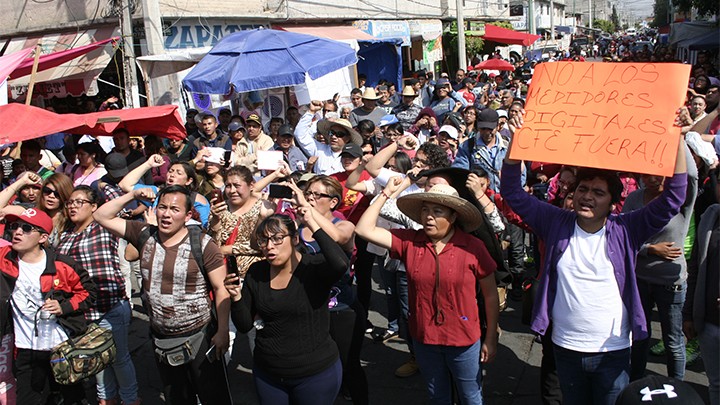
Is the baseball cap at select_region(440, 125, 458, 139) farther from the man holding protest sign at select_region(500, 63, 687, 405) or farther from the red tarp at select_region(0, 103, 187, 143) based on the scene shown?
the man holding protest sign at select_region(500, 63, 687, 405)

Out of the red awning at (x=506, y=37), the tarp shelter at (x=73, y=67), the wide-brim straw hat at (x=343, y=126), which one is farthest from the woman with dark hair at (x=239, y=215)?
the red awning at (x=506, y=37)

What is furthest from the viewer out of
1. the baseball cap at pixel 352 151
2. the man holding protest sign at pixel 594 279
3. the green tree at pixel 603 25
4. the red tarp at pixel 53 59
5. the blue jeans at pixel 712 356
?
the green tree at pixel 603 25

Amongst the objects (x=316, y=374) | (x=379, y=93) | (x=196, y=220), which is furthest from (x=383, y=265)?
(x=379, y=93)

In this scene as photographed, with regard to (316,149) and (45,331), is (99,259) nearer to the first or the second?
(45,331)

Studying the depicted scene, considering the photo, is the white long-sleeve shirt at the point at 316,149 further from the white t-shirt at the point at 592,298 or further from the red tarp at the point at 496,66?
the red tarp at the point at 496,66

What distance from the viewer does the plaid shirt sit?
4.39 meters

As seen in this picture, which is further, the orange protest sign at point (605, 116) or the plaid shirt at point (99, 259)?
the plaid shirt at point (99, 259)

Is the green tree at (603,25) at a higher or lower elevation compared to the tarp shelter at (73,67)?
lower

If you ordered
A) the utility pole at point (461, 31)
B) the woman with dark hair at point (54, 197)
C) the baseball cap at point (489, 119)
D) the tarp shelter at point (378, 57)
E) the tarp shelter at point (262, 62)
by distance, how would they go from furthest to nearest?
the utility pole at point (461, 31)
the tarp shelter at point (378, 57)
the tarp shelter at point (262, 62)
the baseball cap at point (489, 119)
the woman with dark hair at point (54, 197)

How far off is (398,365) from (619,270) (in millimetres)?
2561

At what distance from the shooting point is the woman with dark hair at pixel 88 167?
676cm

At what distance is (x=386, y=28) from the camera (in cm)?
2073

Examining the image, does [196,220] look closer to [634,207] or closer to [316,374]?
[316,374]

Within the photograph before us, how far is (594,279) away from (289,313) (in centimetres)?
157
